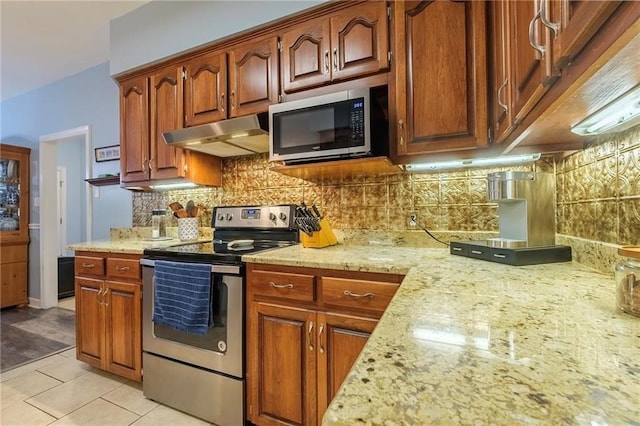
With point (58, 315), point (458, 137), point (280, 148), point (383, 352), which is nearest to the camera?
point (383, 352)

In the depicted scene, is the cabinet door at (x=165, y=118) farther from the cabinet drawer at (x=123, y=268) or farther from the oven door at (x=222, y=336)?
the oven door at (x=222, y=336)

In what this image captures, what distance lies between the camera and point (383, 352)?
0.48 metres

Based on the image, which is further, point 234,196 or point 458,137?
point 234,196

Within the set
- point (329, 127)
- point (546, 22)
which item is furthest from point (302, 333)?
point (546, 22)

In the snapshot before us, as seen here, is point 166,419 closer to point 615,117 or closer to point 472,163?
point 472,163

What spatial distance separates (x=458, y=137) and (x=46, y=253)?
468 cm

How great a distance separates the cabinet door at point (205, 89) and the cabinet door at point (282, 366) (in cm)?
134

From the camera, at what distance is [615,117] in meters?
0.85

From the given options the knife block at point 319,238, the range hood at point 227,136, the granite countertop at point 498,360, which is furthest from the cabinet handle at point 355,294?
the range hood at point 227,136

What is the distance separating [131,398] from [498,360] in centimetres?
222

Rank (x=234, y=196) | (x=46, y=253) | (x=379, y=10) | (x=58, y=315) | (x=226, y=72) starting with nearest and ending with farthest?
(x=379, y=10) → (x=226, y=72) → (x=234, y=196) → (x=58, y=315) → (x=46, y=253)

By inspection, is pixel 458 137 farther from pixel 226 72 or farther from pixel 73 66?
pixel 73 66

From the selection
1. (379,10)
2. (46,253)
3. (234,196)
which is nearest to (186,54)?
(234,196)

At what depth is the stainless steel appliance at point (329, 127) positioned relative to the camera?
1505 millimetres
